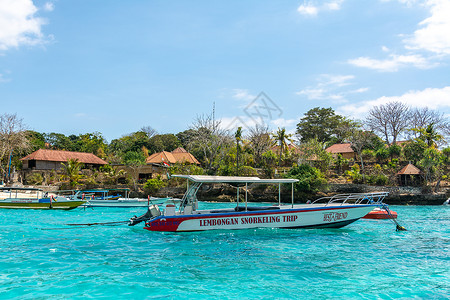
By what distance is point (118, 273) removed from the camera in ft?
26.7

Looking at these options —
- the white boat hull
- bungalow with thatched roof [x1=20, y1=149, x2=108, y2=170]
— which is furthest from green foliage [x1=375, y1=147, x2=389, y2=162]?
bungalow with thatched roof [x1=20, y1=149, x2=108, y2=170]

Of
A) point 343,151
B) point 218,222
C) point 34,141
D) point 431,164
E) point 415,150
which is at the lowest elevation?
point 218,222

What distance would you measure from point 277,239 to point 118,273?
21.3ft

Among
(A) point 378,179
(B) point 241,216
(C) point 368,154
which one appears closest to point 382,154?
(C) point 368,154

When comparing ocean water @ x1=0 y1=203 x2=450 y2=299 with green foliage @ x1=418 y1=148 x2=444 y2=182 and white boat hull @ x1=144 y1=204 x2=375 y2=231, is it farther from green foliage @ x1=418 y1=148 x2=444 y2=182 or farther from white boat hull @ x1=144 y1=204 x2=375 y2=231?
green foliage @ x1=418 y1=148 x2=444 y2=182

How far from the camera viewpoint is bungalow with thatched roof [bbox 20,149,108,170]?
1715 inches

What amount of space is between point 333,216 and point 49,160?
41.5 meters

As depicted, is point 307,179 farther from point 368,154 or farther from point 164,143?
point 164,143

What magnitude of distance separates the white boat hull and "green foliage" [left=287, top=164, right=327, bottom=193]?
20.9 meters

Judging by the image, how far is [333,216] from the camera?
14.3 metres

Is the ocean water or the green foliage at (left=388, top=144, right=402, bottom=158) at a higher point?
the green foliage at (left=388, top=144, right=402, bottom=158)

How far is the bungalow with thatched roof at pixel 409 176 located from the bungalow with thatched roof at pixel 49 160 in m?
40.2

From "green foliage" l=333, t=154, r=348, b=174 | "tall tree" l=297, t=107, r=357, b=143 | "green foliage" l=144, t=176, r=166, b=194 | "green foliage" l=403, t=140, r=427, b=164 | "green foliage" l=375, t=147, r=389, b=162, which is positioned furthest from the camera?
"tall tree" l=297, t=107, r=357, b=143

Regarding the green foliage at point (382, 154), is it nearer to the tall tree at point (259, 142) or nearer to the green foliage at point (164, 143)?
the tall tree at point (259, 142)
